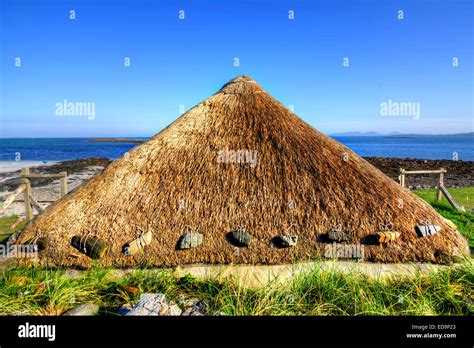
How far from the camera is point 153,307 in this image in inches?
149

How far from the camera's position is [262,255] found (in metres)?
5.67

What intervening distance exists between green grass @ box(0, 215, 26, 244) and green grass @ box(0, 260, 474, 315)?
18.8 ft

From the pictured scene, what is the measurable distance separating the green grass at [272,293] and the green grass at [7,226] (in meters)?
5.74

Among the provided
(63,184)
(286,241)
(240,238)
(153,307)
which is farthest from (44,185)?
(153,307)

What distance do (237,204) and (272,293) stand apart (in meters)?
2.33

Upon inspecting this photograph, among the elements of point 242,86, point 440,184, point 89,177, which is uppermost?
point 242,86

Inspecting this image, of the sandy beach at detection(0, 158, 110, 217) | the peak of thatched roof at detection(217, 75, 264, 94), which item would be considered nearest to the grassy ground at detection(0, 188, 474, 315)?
the peak of thatched roof at detection(217, 75, 264, 94)

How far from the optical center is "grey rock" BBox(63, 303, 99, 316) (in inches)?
151

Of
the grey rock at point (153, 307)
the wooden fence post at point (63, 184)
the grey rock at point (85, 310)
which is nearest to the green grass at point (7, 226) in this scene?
the wooden fence post at point (63, 184)

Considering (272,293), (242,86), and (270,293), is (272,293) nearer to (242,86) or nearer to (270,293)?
(270,293)

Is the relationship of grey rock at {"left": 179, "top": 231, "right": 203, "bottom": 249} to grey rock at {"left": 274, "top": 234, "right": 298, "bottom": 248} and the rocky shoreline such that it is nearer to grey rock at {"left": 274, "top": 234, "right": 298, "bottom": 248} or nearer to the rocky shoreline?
grey rock at {"left": 274, "top": 234, "right": 298, "bottom": 248}
